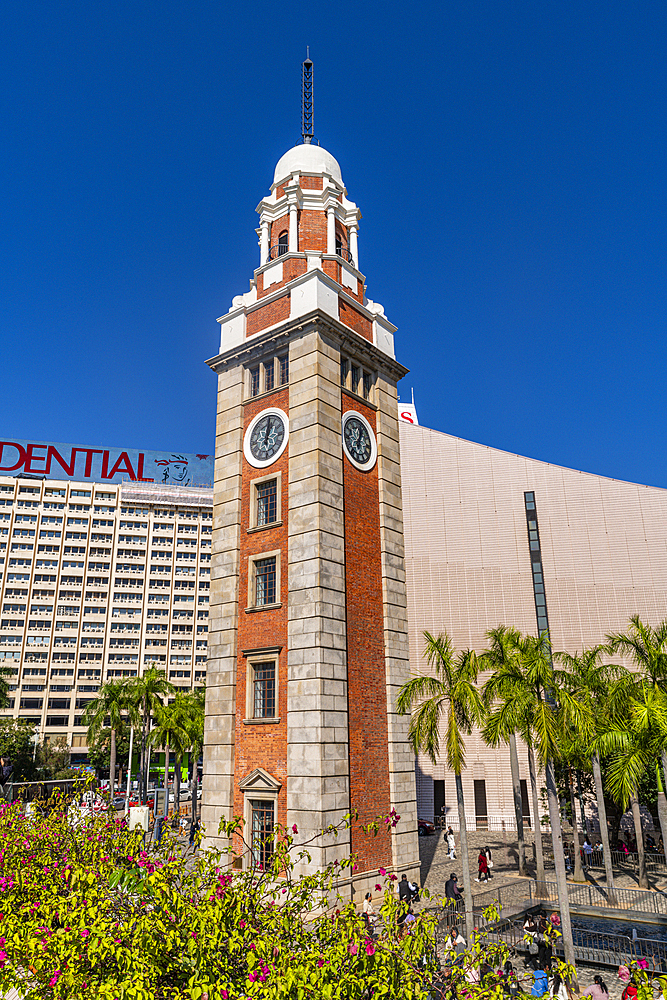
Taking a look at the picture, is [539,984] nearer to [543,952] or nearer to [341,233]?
[543,952]

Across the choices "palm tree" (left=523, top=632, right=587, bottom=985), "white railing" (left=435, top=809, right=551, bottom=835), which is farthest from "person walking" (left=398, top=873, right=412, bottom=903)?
"white railing" (left=435, top=809, right=551, bottom=835)

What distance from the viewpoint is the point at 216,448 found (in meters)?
28.0

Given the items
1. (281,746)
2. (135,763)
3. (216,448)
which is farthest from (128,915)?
(135,763)

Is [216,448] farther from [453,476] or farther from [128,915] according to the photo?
[453,476]

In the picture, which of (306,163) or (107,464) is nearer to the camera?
(306,163)

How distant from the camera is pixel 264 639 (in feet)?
78.2

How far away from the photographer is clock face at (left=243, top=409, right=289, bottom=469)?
25812mm

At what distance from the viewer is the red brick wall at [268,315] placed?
2717 cm

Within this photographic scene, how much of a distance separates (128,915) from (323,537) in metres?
14.7

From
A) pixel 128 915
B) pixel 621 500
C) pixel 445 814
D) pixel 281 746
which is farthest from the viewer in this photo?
pixel 621 500

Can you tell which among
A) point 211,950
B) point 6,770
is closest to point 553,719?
point 211,950

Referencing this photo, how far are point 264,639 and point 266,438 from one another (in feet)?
24.5

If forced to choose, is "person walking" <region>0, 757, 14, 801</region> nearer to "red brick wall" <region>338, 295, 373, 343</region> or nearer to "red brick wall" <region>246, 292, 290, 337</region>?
"red brick wall" <region>246, 292, 290, 337</region>

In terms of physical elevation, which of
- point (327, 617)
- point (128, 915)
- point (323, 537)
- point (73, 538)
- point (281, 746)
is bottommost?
point (128, 915)
